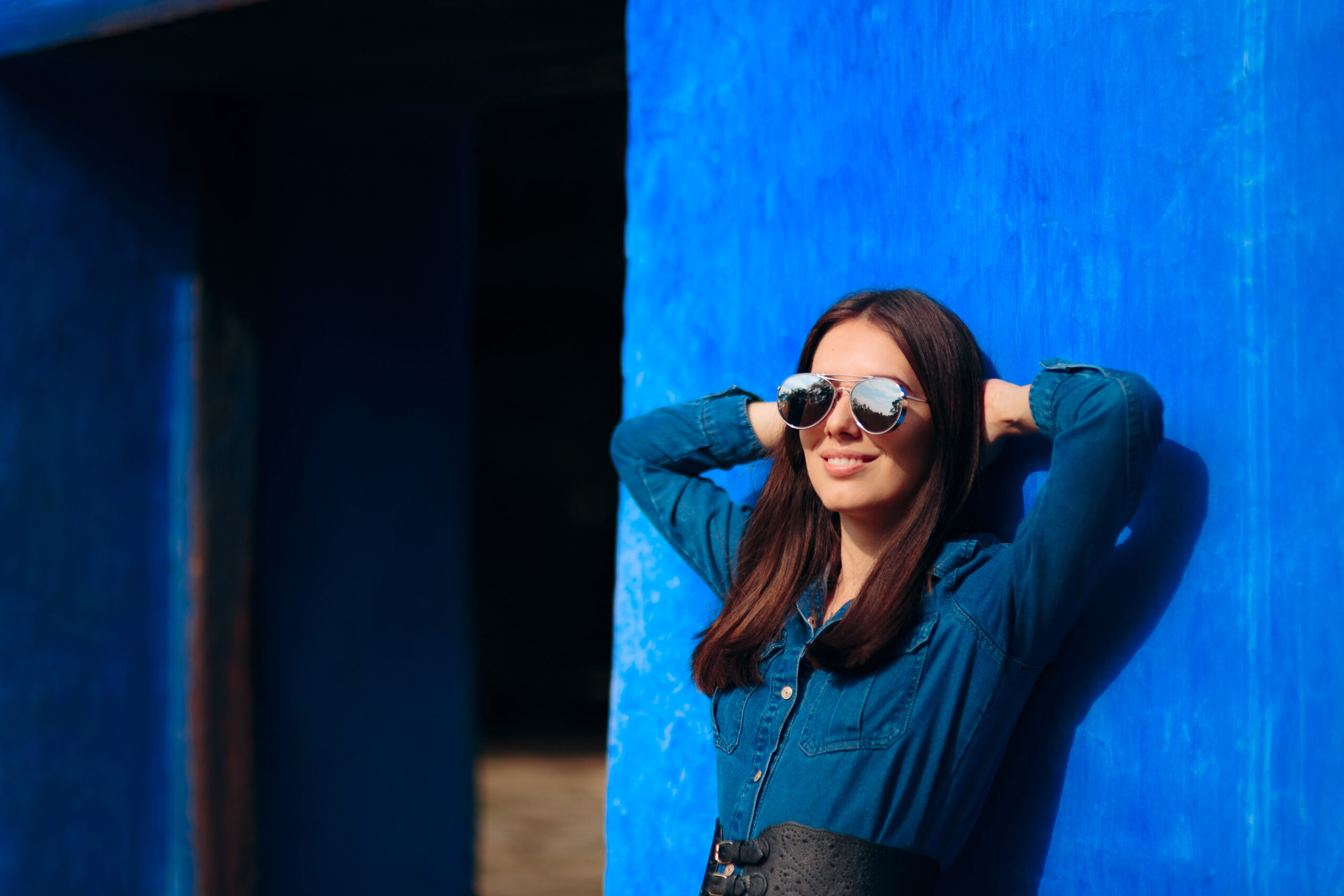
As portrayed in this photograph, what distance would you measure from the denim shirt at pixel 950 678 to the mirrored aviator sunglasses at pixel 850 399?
0.60 ft

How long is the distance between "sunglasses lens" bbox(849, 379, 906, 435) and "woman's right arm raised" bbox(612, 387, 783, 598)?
317mm

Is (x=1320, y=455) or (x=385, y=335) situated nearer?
(x=1320, y=455)

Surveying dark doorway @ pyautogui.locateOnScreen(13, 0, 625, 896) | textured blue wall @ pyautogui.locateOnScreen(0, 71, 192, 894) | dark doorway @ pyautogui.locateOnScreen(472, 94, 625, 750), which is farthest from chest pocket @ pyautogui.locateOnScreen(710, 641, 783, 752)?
dark doorway @ pyautogui.locateOnScreen(472, 94, 625, 750)

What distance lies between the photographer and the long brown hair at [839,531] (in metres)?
1.67

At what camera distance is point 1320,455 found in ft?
5.27

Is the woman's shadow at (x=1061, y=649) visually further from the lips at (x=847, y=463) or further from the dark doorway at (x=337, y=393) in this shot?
the dark doorway at (x=337, y=393)

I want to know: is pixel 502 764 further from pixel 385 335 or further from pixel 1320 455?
pixel 1320 455

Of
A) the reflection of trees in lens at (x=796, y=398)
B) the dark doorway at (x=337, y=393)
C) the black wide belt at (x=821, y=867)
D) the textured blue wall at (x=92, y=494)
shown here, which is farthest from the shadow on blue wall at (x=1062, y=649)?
the textured blue wall at (x=92, y=494)

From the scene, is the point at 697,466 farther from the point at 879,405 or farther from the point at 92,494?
Result: the point at 92,494

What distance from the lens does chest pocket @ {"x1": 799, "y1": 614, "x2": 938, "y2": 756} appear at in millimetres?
1615

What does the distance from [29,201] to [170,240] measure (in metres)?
0.33

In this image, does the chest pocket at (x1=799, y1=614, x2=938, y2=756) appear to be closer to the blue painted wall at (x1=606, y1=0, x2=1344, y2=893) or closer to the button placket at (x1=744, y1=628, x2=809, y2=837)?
the button placket at (x1=744, y1=628, x2=809, y2=837)

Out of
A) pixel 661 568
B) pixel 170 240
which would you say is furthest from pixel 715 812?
pixel 170 240

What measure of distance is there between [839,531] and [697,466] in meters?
0.31
